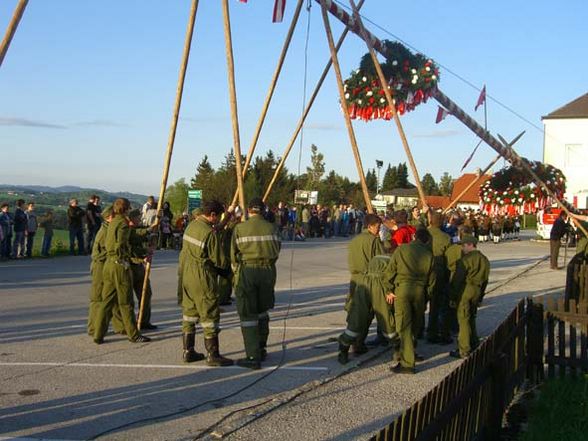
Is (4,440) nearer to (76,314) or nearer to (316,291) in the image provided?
(76,314)

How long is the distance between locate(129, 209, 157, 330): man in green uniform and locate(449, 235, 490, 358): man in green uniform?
162 inches

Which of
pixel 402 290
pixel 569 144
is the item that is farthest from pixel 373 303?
pixel 569 144

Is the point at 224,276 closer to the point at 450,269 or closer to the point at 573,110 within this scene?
the point at 450,269

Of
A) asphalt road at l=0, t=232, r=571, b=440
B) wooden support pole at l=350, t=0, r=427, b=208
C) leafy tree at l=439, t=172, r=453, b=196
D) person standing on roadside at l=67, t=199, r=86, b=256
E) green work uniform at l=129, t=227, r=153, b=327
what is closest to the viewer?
asphalt road at l=0, t=232, r=571, b=440

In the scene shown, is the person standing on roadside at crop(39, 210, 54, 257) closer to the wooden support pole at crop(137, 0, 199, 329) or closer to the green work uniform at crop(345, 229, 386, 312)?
the wooden support pole at crop(137, 0, 199, 329)

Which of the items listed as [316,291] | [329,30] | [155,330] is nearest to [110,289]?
[155,330]

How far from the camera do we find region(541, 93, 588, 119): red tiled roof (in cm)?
5081

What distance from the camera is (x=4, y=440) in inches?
216

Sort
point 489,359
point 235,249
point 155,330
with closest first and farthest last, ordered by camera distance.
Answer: point 489,359, point 235,249, point 155,330

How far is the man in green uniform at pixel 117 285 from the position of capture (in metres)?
9.19

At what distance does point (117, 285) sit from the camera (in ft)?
30.2

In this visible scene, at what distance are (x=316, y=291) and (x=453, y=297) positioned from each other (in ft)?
20.2

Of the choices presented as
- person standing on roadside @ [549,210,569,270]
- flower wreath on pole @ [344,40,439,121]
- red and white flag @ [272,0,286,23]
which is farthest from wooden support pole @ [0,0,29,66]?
person standing on roadside @ [549,210,569,270]

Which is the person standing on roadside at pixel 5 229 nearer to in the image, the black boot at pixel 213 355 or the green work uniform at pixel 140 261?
the green work uniform at pixel 140 261
